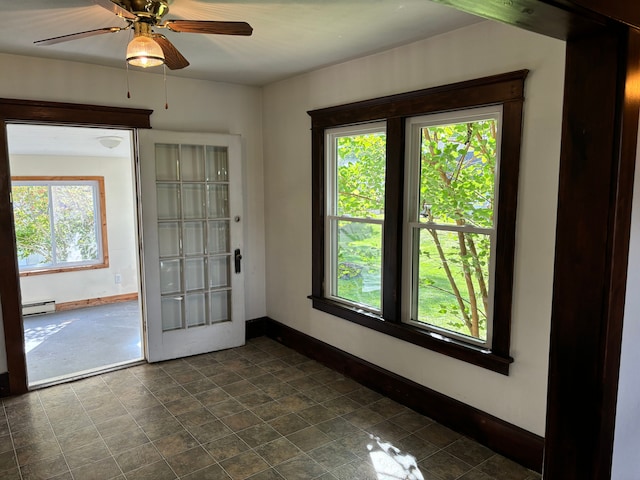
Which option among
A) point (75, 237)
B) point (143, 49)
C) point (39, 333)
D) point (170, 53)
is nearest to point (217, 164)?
point (170, 53)

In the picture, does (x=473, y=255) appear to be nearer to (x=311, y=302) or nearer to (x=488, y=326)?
(x=488, y=326)

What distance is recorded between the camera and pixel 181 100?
415 cm

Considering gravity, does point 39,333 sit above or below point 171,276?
below

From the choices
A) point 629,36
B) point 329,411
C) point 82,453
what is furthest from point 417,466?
point 629,36

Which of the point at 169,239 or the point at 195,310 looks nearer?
the point at 169,239

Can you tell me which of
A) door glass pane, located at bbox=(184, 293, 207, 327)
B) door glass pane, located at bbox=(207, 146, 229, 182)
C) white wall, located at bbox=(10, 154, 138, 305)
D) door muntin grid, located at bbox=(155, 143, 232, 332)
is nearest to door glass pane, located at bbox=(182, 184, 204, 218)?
door muntin grid, located at bbox=(155, 143, 232, 332)

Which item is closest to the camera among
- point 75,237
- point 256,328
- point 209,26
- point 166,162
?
point 209,26

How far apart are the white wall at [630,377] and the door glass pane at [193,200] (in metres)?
3.57

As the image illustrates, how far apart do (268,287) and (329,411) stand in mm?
1839

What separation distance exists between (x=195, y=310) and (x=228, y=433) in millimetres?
1657

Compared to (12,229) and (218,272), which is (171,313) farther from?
(12,229)

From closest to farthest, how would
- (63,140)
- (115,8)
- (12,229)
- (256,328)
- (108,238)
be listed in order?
(115,8) < (12,229) < (256,328) < (63,140) < (108,238)

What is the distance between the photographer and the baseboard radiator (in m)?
5.92

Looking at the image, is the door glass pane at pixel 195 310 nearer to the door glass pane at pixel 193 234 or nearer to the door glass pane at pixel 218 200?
the door glass pane at pixel 193 234
